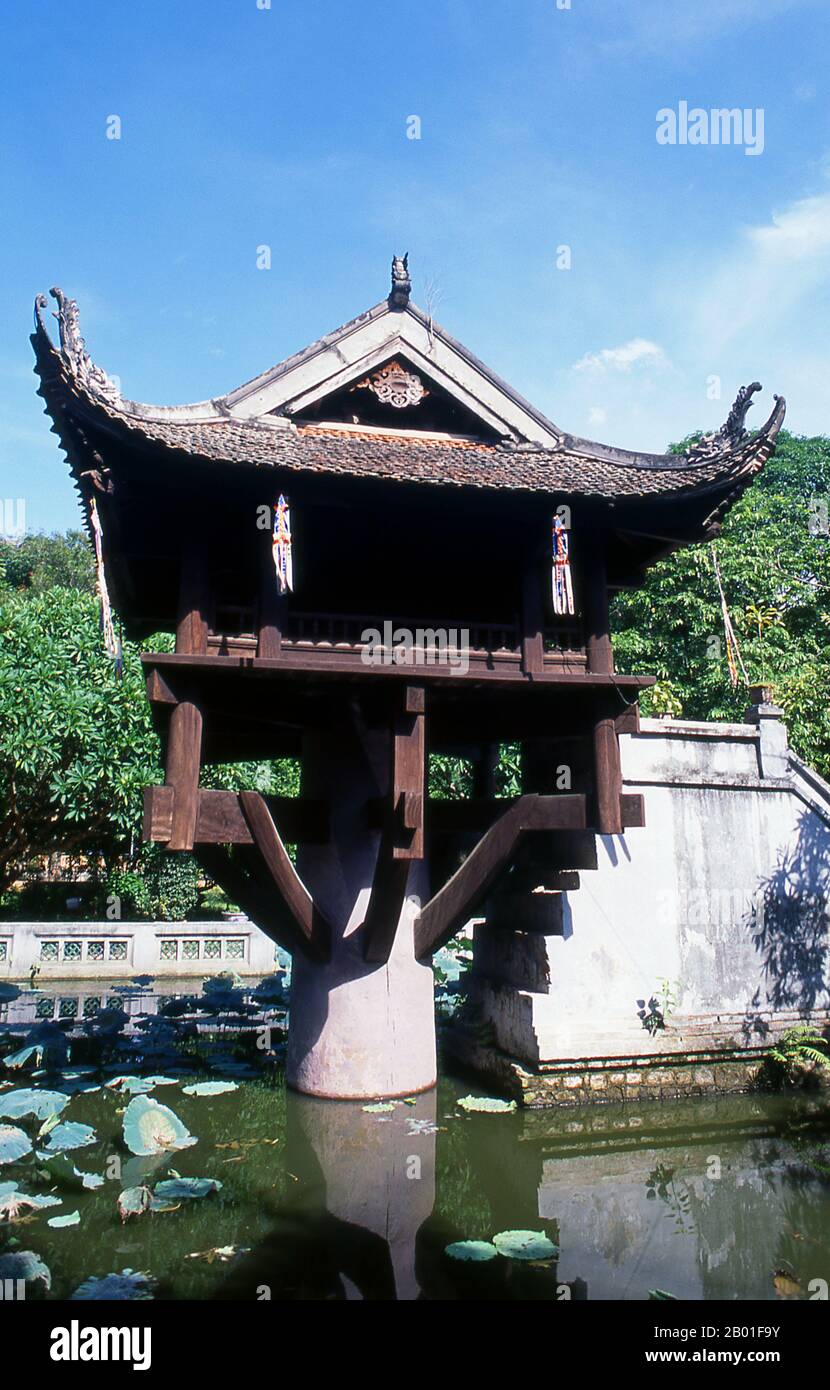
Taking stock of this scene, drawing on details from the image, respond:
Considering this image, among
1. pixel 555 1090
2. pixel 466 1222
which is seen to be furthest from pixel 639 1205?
pixel 555 1090

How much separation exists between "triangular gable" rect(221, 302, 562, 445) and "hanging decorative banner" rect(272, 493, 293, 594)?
1.79m

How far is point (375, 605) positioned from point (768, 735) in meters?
5.69

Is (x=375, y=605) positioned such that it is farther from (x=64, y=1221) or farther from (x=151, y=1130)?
(x=64, y=1221)

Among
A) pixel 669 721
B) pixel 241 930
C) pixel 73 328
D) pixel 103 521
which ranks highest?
pixel 73 328

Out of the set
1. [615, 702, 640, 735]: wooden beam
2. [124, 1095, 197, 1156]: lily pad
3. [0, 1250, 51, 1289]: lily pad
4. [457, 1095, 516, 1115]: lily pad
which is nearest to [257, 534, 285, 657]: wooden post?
[615, 702, 640, 735]: wooden beam

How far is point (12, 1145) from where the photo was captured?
706 cm

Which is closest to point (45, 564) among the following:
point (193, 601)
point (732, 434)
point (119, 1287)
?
point (193, 601)

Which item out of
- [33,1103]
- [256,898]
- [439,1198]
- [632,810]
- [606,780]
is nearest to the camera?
[439,1198]

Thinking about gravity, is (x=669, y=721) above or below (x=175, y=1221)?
above

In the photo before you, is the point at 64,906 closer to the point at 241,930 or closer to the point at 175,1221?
the point at 241,930

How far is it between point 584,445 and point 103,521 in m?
5.17

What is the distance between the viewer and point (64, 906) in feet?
83.5
